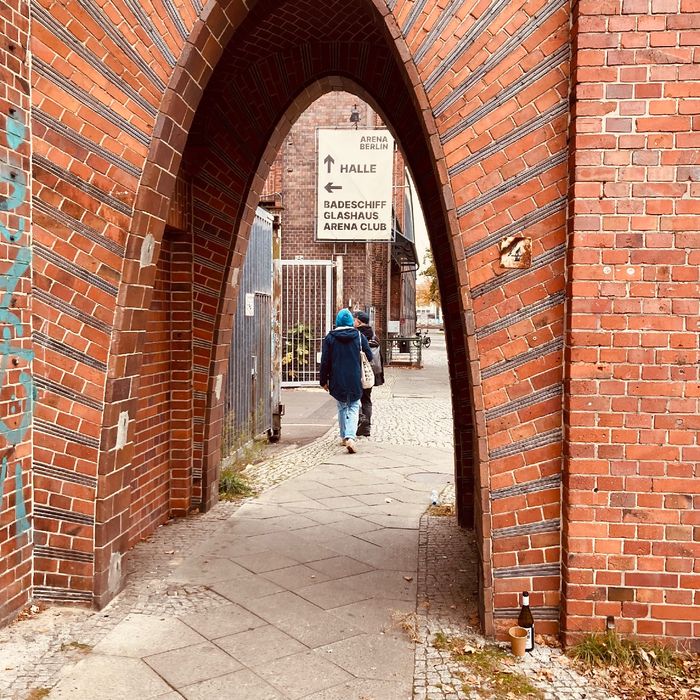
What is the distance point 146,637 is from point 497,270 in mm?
2705

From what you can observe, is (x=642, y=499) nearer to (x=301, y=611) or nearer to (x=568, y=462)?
(x=568, y=462)

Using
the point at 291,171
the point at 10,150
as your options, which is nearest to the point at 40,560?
the point at 10,150

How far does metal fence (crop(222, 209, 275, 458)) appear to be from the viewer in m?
8.29

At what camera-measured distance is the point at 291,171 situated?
58.6 feet

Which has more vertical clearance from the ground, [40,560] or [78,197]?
[78,197]

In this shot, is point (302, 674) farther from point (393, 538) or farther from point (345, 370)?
point (345, 370)

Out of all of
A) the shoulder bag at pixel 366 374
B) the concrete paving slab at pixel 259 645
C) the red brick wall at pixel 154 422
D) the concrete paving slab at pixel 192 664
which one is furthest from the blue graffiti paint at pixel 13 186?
the shoulder bag at pixel 366 374

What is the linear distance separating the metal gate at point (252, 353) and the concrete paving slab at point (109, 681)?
4178 millimetres

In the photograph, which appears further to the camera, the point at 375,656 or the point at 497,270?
the point at 497,270

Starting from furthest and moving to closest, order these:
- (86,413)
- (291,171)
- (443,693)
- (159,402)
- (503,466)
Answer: (291,171) → (159,402) → (86,413) → (503,466) → (443,693)

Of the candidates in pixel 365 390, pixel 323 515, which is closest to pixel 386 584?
pixel 323 515

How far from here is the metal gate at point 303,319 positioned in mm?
16891

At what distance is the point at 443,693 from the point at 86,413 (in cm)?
242

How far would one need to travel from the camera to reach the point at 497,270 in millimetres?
3713
